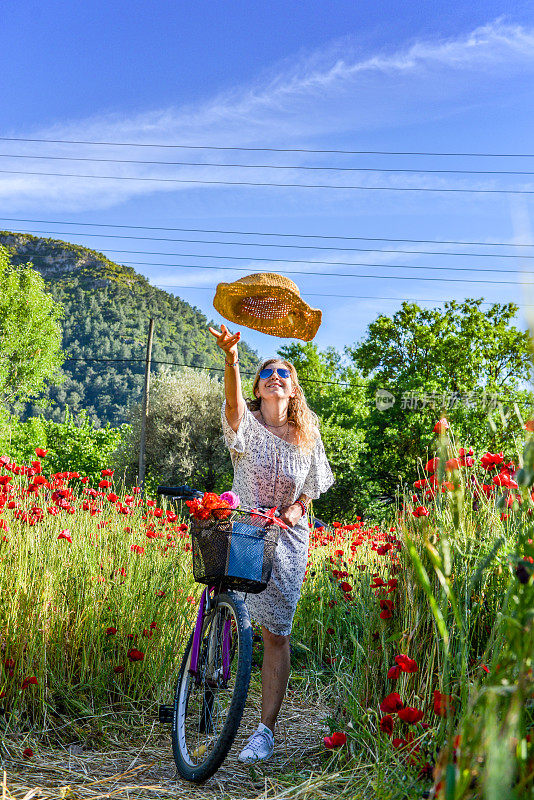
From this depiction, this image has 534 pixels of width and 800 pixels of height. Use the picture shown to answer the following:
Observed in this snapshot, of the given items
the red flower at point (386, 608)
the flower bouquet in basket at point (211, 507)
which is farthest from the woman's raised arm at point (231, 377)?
the red flower at point (386, 608)

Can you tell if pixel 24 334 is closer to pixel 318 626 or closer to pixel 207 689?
pixel 318 626

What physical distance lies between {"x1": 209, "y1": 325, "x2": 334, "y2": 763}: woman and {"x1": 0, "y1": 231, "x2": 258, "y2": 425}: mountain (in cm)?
3844

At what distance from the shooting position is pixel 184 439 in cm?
2362

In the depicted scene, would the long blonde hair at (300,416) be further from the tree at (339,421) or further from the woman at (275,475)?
the tree at (339,421)

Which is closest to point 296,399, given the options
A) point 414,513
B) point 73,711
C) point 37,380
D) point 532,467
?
point 414,513

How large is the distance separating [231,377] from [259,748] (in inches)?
65.1

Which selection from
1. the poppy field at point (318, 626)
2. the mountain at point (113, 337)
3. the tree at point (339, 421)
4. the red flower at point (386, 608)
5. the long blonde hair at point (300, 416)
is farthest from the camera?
the mountain at point (113, 337)

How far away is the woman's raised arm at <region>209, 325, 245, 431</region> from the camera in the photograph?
2.89 meters

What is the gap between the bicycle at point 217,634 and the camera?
2461 mm

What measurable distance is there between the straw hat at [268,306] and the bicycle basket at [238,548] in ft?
4.89

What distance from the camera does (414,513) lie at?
307 centimetres

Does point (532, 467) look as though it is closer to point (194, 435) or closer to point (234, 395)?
point (234, 395)

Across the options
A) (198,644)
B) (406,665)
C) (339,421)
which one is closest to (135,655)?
(198,644)

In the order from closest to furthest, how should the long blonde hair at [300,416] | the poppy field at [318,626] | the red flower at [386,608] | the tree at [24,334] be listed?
the poppy field at [318,626] < the red flower at [386,608] < the long blonde hair at [300,416] < the tree at [24,334]
